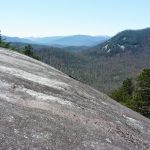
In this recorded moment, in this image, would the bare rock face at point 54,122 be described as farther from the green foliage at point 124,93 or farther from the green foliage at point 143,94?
the green foliage at point 124,93

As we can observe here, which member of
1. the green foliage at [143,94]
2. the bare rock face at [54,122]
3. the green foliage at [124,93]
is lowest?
the green foliage at [124,93]

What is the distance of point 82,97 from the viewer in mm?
17000

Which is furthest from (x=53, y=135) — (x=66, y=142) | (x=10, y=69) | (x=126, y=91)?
(x=126, y=91)

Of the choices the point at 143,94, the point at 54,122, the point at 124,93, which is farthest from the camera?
the point at 124,93

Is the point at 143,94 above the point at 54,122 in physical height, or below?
below

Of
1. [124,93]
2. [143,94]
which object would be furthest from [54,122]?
[124,93]

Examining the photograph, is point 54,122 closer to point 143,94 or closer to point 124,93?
point 143,94

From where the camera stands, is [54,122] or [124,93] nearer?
[54,122]

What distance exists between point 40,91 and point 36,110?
2643mm

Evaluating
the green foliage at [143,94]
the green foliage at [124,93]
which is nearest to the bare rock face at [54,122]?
the green foliage at [143,94]

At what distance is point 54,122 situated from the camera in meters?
11.6

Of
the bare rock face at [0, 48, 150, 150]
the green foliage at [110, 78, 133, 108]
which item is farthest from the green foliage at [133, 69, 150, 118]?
the bare rock face at [0, 48, 150, 150]

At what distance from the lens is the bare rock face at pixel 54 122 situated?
401 inches

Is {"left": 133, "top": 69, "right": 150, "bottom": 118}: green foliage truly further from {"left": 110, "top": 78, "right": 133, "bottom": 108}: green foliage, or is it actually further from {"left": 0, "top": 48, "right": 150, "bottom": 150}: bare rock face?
{"left": 0, "top": 48, "right": 150, "bottom": 150}: bare rock face
